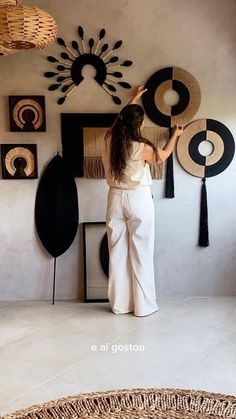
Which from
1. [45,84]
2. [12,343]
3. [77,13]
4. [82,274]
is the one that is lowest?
[12,343]

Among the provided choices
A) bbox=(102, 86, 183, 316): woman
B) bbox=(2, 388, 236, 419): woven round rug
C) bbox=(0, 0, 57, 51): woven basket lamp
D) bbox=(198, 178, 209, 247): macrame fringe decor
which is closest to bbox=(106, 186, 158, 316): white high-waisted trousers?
bbox=(102, 86, 183, 316): woman

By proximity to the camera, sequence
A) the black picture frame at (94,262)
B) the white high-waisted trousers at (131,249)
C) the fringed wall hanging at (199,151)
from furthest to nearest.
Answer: the black picture frame at (94,262)
the fringed wall hanging at (199,151)
the white high-waisted trousers at (131,249)

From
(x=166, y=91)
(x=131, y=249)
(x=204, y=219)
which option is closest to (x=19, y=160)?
(x=131, y=249)

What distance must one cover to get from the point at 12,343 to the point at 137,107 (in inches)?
76.1

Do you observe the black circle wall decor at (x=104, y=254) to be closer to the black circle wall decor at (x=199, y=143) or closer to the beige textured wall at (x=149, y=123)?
the beige textured wall at (x=149, y=123)

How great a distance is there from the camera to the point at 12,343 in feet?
8.95

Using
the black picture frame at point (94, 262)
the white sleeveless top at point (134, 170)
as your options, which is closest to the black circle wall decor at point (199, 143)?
the white sleeveless top at point (134, 170)

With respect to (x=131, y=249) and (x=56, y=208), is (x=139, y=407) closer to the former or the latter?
(x=131, y=249)

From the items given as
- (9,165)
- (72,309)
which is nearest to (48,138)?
(9,165)

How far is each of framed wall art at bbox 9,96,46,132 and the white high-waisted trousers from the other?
35.8 inches

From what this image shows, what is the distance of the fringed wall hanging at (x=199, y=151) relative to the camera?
3438mm

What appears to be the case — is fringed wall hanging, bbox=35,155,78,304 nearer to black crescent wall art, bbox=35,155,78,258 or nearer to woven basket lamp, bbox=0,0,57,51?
black crescent wall art, bbox=35,155,78,258

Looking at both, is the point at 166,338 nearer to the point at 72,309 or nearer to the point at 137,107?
the point at 72,309

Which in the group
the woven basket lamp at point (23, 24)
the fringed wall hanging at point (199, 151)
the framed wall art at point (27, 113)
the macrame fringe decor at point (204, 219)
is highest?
the woven basket lamp at point (23, 24)
